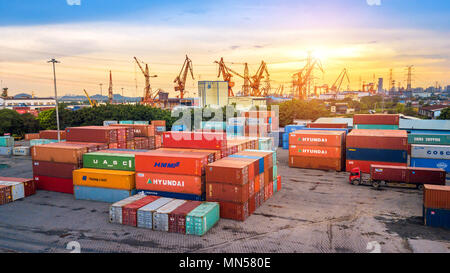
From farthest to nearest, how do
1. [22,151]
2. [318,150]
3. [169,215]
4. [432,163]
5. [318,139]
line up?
[22,151] → [318,139] → [318,150] → [432,163] → [169,215]

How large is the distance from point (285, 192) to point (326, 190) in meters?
3.60

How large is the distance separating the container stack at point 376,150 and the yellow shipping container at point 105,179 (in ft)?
71.3

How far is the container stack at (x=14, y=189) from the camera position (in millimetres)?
22312

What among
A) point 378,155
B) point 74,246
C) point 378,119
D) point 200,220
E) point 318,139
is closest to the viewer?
point 74,246

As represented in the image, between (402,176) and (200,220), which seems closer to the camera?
(200,220)

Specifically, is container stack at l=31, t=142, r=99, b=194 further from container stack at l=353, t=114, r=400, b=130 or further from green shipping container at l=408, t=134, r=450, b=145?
green shipping container at l=408, t=134, r=450, b=145

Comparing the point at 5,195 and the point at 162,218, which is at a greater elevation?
the point at 162,218

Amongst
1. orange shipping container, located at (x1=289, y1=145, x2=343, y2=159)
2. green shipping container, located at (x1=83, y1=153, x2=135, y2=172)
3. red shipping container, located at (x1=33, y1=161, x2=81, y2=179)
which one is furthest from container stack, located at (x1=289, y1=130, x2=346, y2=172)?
red shipping container, located at (x1=33, y1=161, x2=81, y2=179)

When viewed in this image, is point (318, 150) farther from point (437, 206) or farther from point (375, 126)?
point (437, 206)

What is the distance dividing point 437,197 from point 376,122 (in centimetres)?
2309

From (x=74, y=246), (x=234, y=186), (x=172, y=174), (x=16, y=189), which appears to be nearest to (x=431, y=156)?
(x=234, y=186)

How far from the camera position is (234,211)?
18422mm
